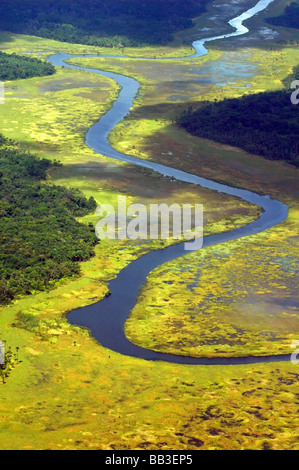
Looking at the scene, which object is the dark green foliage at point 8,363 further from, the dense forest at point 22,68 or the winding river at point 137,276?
the dense forest at point 22,68

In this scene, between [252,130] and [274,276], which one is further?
[252,130]

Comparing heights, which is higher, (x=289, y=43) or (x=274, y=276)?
(x=289, y=43)

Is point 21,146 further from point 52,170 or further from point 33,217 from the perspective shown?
point 33,217

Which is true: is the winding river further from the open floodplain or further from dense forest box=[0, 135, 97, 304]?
dense forest box=[0, 135, 97, 304]

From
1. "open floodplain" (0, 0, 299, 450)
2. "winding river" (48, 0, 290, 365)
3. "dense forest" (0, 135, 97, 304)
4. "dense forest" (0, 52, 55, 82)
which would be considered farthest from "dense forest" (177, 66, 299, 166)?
"dense forest" (0, 52, 55, 82)

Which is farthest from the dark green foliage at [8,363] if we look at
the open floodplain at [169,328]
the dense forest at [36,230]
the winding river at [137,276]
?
the dense forest at [36,230]

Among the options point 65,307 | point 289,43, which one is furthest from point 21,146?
point 289,43
